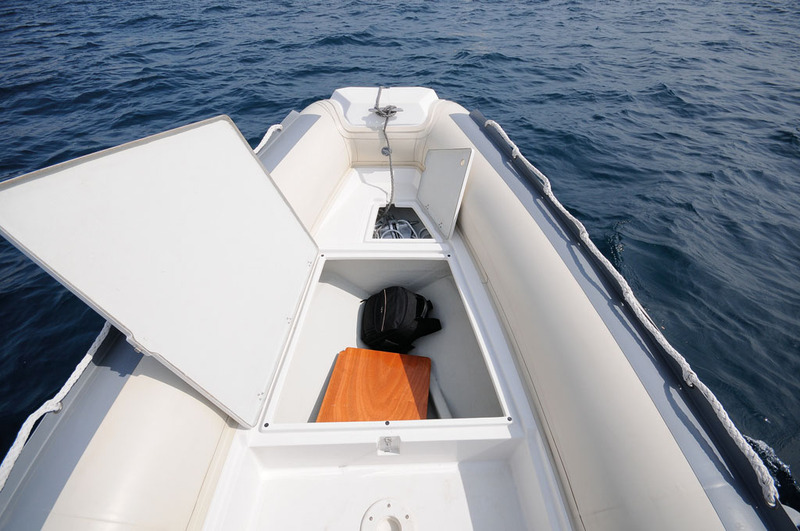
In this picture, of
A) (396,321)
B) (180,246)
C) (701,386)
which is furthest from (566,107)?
(180,246)

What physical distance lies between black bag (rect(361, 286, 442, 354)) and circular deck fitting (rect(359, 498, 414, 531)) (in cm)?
86

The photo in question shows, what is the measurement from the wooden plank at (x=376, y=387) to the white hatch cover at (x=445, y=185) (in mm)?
874

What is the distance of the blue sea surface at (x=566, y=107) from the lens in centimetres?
267

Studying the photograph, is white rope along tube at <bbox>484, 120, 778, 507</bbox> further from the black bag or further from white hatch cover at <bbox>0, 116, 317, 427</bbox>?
white hatch cover at <bbox>0, 116, 317, 427</bbox>

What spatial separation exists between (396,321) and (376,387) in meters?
0.39

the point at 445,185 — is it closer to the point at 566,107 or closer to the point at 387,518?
the point at 387,518

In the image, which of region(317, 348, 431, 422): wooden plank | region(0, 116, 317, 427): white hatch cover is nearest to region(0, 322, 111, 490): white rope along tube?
region(0, 116, 317, 427): white hatch cover

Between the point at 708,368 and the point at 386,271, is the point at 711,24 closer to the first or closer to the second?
the point at 708,368

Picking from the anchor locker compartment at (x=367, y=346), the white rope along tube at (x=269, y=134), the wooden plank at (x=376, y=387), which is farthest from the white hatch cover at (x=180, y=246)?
the white rope along tube at (x=269, y=134)

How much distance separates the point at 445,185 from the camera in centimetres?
238

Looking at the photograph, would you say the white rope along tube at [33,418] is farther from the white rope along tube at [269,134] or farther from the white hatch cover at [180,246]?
the white rope along tube at [269,134]

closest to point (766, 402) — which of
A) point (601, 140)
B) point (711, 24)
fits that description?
point (601, 140)

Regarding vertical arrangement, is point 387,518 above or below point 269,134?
below

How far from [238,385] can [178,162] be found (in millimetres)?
813
